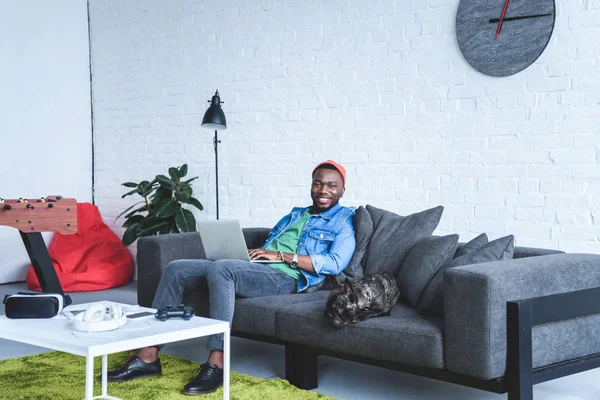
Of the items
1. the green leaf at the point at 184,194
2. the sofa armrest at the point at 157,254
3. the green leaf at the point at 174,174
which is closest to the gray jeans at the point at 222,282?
the sofa armrest at the point at 157,254

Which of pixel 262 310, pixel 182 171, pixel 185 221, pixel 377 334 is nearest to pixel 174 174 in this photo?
pixel 182 171

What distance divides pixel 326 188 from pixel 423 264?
773 millimetres

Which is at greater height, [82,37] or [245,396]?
[82,37]

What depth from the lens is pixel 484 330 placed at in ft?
9.53

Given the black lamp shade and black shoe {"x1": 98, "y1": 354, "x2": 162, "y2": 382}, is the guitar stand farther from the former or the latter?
the black lamp shade

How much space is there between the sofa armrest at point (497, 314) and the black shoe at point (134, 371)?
148cm

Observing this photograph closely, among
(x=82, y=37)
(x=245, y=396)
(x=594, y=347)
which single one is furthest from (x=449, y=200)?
(x=82, y=37)

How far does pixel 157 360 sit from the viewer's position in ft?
12.5

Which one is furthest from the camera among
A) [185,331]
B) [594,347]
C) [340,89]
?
[340,89]

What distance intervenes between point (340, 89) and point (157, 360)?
2354 mm

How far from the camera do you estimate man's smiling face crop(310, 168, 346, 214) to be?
4180mm

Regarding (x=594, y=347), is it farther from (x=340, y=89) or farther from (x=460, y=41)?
(x=340, y=89)

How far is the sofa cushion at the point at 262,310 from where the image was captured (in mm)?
3750

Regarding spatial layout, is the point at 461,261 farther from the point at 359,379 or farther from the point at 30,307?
the point at 30,307
